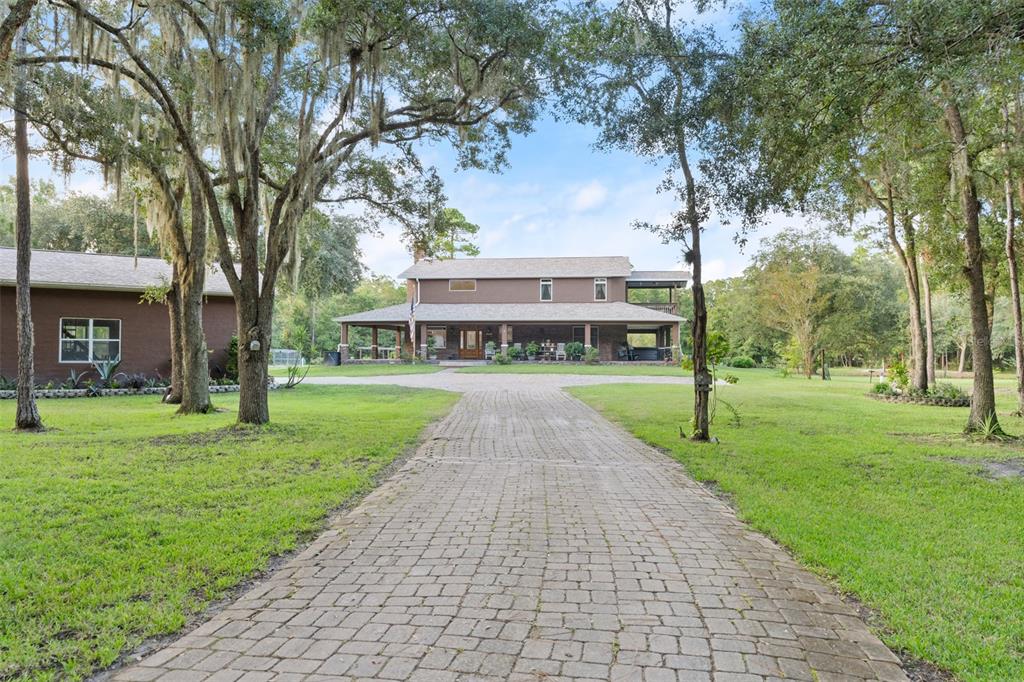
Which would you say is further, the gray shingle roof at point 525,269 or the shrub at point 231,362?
the gray shingle roof at point 525,269

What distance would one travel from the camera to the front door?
1361 inches

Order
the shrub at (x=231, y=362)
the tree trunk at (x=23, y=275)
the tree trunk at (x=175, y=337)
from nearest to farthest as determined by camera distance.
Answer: the tree trunk at (x=23, y=275)
the tree trunk at (x=175, y=337)
the shrub at (x=231, y=362)

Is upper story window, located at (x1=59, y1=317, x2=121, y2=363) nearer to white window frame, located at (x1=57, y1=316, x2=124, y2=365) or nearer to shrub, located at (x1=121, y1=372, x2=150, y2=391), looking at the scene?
white window frame, located at (x1=57, y1=316, x2=124, y2=365)

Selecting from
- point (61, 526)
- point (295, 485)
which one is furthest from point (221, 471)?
point (61, 526)

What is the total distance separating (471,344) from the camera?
35219 mm

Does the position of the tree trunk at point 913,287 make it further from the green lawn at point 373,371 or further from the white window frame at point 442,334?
the white window frame at point 442,334

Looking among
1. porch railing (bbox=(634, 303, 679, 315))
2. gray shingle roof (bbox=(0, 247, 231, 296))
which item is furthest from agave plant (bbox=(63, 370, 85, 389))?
porch railing (bbox=(634, 303, 679, 315))

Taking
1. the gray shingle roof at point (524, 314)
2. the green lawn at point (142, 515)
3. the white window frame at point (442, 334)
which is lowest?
the green lawn at point (142, 515)

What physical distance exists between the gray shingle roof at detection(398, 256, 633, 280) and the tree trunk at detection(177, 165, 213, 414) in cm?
2283

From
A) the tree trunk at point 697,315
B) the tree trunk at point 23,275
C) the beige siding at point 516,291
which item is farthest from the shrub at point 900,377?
the tree trunk at point 23,275

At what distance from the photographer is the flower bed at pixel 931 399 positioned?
560 inches

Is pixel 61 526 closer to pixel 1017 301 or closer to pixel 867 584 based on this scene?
pixel 867 584

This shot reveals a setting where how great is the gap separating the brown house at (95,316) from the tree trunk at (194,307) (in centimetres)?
563

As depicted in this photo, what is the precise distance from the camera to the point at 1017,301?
36.7 feet
